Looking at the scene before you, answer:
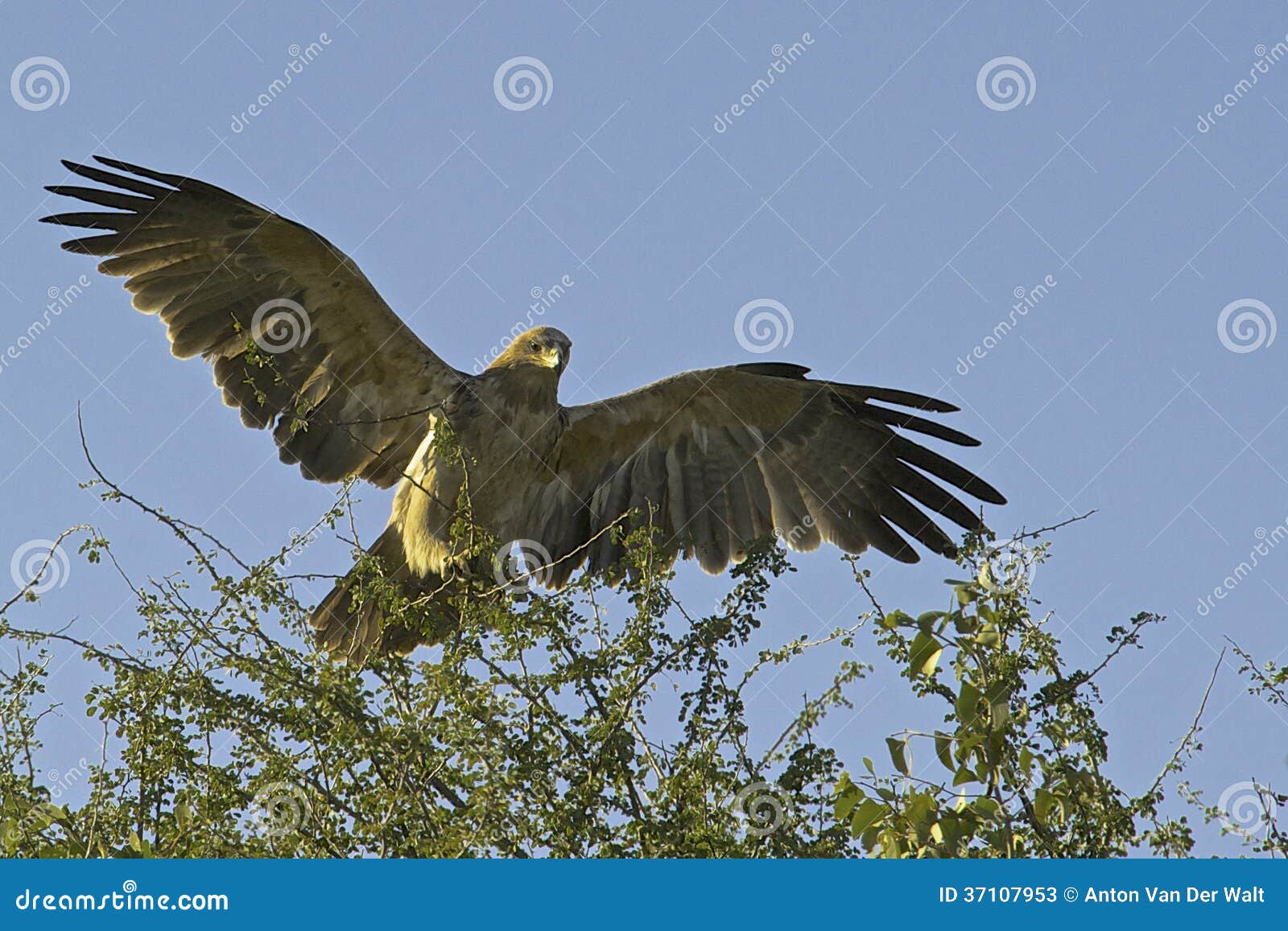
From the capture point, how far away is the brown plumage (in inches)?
298

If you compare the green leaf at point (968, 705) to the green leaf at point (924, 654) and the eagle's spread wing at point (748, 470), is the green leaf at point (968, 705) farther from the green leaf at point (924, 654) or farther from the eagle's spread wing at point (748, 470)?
the eagle's spread wing at point (748, 470)

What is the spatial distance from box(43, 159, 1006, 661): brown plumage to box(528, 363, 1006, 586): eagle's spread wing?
0.01 meters

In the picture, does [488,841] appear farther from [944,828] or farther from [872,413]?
[872,413]

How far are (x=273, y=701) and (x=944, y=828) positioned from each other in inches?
78.2

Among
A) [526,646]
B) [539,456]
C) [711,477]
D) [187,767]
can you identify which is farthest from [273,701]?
[711,477]

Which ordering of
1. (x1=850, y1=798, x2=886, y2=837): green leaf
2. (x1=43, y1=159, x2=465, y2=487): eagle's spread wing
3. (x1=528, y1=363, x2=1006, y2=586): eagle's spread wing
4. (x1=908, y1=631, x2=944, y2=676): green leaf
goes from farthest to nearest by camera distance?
(x1=528, y1=363, x2=1006, y2=586): eagle's spread wing → (x1=43, y1=159, x2=465, y2=487): eagle's spread wing → (x1=908, y1=631, x2=944, y2=676): green leaf → (x1=850, y1=798, x2=886, y2=837): green leaf

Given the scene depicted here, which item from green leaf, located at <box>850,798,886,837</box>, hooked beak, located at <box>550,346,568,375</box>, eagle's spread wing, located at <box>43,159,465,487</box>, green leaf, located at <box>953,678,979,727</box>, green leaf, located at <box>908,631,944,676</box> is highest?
eagle's spread wing, located at <box>43,159,465,487</box>

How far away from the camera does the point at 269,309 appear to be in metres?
7.80

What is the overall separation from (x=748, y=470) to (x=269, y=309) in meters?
2.75

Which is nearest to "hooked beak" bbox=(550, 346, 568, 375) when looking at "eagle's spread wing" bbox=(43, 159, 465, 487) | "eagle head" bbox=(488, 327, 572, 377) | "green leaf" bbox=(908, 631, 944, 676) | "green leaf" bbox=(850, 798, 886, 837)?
"eagle head" bbox=(488, 327, 572, 377)

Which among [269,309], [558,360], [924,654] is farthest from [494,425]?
[924,654]

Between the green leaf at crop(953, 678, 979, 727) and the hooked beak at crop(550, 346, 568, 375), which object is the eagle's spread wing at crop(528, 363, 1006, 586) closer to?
the hooked beak at crop(550, 346, 568, 375)

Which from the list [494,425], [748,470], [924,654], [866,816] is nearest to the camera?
[866,816]

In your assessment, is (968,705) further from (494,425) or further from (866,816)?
(494,425)
